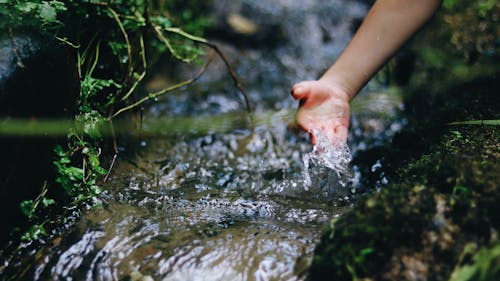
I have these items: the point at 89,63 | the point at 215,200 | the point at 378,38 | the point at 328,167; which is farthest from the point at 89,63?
the point at 378,38

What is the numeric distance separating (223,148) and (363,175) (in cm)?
115

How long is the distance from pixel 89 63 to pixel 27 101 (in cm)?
79

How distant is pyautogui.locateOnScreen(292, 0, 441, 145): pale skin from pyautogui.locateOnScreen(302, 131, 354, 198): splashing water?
1.8 inches

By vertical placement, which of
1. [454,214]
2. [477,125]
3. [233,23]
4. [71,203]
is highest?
[233,23]

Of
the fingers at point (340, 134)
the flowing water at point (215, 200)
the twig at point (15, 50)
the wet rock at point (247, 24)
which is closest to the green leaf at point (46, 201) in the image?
the flowing water at point (215, 200)

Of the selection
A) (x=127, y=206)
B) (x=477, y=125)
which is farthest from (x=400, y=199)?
(x=127, y=206)

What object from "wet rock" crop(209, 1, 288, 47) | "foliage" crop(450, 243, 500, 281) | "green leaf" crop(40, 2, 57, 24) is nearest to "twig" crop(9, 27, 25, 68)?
"green leaf" crop(40, 2, 57, 24)

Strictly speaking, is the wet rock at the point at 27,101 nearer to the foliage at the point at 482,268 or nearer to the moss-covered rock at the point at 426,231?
the moss-covered rock at the point at 426,231

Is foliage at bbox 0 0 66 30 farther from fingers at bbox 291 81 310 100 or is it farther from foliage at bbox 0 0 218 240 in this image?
fingers at bbox 291 81 310 100

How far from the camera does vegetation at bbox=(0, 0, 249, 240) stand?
73.0 inches

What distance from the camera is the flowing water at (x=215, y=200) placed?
1.66m

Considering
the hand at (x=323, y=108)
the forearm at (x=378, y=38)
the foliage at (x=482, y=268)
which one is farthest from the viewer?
the hand at (x=323, y=108)

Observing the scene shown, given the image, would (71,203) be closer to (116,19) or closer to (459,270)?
(116,19)

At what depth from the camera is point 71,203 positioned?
1964mm
